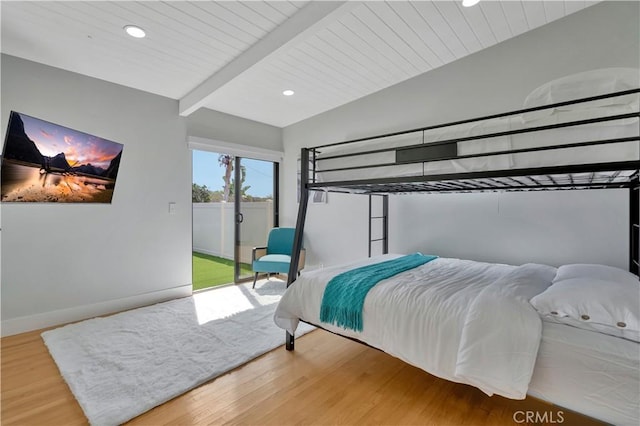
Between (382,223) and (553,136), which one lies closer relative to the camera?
(553,136)

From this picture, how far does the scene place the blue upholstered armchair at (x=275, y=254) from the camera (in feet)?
12.9

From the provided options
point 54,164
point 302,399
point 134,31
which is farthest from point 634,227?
point 54,164

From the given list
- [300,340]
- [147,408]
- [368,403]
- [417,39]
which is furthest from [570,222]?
[147,408]

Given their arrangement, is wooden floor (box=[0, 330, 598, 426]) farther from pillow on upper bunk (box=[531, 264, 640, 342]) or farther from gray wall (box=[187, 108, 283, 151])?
gray wall (box=[187, 108, 283, 151])

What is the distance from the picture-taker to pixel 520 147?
165 cm

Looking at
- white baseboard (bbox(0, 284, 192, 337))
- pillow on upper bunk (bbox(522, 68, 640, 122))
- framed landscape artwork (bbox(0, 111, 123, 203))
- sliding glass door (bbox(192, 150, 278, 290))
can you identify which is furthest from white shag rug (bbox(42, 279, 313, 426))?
pillow on upper bunk (bbox(522, 68, 640, 122))

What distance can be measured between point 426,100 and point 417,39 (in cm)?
83

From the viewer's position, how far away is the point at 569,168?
145 cm

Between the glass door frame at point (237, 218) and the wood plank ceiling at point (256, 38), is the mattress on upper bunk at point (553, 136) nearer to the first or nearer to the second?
the wood plank ceiling at point (256, 38)

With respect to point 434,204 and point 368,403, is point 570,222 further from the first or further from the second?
point 368,403

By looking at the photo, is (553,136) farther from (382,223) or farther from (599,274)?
(382,223)

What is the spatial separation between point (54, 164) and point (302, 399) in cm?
310

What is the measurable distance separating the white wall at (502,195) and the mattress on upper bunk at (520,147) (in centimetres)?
138

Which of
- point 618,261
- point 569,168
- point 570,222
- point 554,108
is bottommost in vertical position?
point 618,261
